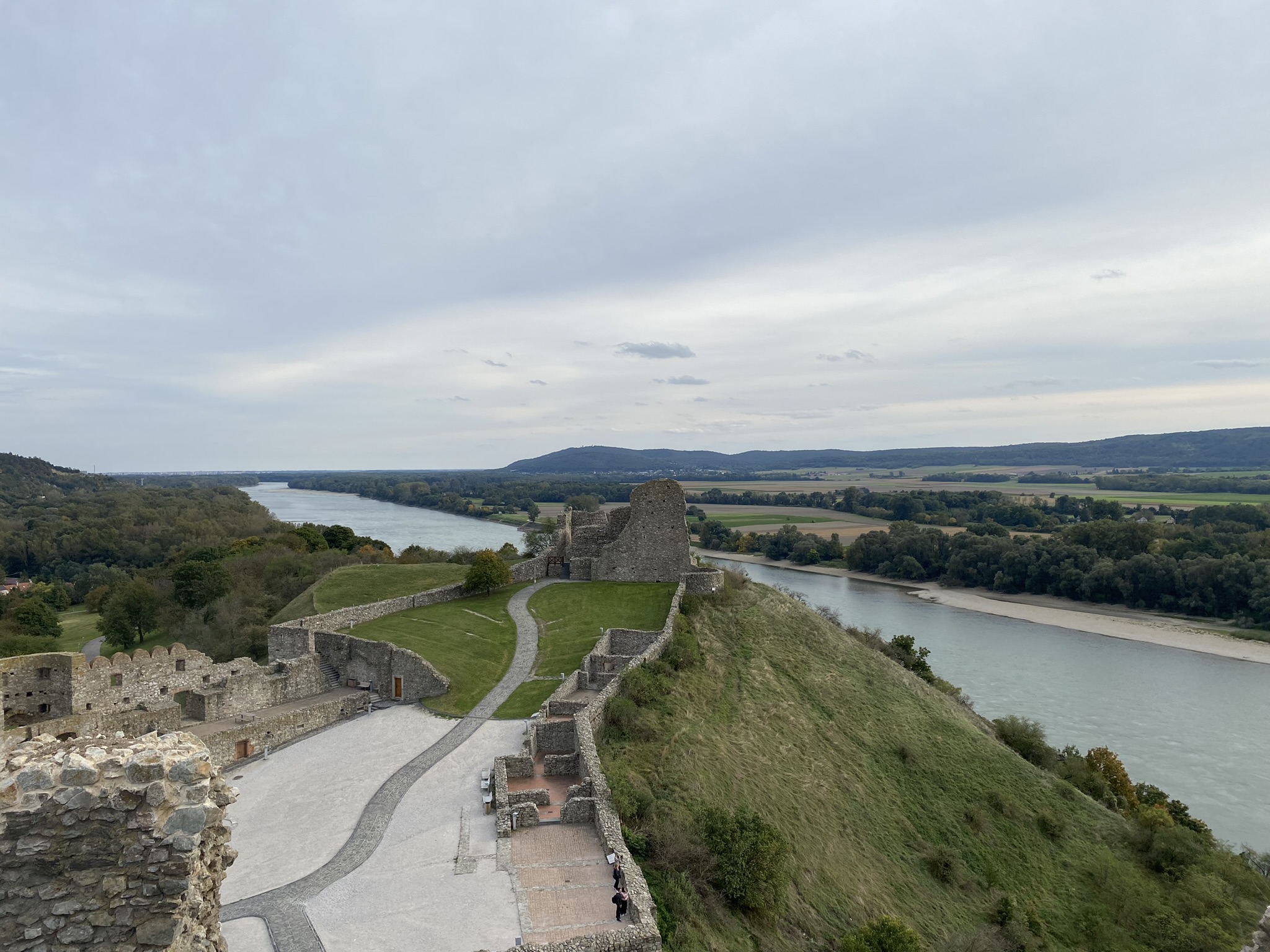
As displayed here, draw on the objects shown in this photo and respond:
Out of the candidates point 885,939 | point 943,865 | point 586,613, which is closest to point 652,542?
point 586,613

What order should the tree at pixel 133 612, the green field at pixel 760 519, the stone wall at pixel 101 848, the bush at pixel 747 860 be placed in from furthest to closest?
the green field at pixel 760 519, the tree at pixel 133 612, the bush at pixel 747 860, the stone wall at pixel 101 848

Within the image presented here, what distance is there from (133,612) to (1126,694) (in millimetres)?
53636

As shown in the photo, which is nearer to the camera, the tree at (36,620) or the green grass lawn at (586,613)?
the green grass lawn at (586,613)

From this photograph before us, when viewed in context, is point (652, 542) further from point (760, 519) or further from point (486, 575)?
point (760, 519)

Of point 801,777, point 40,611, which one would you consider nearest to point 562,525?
point 801,777

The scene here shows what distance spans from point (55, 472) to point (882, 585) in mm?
151517

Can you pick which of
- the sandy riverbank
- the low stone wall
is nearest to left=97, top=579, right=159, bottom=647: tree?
the low stone wall

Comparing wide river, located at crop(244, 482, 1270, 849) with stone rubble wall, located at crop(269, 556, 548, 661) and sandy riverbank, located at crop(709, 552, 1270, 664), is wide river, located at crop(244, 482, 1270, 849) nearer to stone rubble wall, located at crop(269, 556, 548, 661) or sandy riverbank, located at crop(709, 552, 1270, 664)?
sandy riverbank, located at crop(709, 552, 1270, 664)

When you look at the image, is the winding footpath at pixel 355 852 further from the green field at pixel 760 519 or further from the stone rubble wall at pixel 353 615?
the green field at pixel 760 519

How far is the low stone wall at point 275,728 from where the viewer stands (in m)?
18.3

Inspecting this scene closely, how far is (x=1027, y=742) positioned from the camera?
2919 centimetres

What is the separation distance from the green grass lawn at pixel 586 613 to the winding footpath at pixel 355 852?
5.47 feet

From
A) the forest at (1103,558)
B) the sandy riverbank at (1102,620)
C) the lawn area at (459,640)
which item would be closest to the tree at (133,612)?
the lawn area at (459,640)

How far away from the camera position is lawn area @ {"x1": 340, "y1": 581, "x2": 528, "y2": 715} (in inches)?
864
